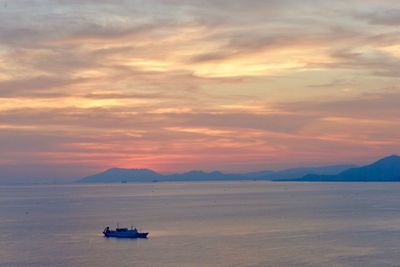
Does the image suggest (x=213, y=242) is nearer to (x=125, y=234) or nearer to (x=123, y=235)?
(x=123, y=235)

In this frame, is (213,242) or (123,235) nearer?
(213,242)

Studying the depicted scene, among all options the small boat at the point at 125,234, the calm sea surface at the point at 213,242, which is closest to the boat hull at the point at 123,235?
the small boat at the point at 125,234

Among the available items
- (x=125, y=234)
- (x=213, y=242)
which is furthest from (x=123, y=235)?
(x=213, y=242)

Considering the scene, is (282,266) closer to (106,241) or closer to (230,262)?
(230,262)

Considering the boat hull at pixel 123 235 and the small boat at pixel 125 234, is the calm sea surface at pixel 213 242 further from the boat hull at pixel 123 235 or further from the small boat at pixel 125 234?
the boat hull at pixel 123 235

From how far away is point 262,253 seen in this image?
75.1 meters

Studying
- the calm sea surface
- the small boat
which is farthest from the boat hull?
the calm sea surface

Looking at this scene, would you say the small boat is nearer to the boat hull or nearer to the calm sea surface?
the boat hull

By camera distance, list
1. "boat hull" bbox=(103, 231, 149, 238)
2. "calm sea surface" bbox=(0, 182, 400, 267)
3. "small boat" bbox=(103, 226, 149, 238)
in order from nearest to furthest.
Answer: "calm sea surface" bbox=(0, 182, 400, 267), "boat hull" bbox=(103, 231, 149, 238), "small boat" bbox=(103, 226, 149, 238)

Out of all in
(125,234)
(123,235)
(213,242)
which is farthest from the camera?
(125,234)

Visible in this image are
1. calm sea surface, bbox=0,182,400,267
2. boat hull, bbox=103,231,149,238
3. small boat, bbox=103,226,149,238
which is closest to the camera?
calm sea surface, bbox=0,182,400,267

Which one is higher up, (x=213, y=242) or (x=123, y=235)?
(x=123, y=235)

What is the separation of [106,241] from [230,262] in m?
29.7

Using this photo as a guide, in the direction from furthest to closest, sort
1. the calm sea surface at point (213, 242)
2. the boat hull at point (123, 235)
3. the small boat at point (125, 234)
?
the small boat at point (125, 234) < the boat hull at point (123, 235) < the calm sea surface at point (213, 242)
